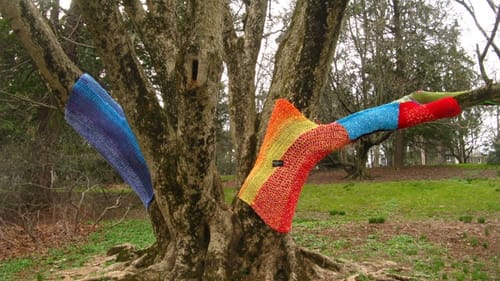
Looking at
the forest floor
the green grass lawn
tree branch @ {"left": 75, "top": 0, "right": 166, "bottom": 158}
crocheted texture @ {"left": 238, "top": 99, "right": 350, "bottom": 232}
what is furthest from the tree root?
tree branch @ {"left": 75, "top": 0, "right": 166, "bottom": 158}

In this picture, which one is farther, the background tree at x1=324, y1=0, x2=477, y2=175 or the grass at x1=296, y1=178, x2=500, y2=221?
the background tree at x1=324, y1=0, x2=477, y2=175

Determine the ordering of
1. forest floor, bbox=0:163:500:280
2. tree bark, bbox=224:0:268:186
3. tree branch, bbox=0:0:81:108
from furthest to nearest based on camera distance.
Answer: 1. forest floor, bbox=0:163:500:280
2. tree bark, bbox=224:0:268:186
3. tree branch, bbox=0:0:81:108

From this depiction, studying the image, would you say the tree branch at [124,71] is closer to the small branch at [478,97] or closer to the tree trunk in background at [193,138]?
the tree trunk in background at [193,138]

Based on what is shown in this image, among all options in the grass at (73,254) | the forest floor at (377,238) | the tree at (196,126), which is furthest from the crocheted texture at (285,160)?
the grass at (73,254)

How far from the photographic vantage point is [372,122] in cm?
455

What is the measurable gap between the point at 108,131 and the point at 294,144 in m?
2.02

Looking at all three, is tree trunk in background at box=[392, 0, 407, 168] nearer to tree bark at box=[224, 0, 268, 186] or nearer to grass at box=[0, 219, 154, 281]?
grass at box=[0, 219, 154, 281]

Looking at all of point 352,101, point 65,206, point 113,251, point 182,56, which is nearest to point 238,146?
point 182,56

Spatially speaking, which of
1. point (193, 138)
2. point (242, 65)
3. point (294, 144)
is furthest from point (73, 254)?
point (294, 144)

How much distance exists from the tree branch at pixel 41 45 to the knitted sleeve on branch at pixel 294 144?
207 cm

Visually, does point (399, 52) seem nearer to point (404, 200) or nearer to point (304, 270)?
point (404, 200)

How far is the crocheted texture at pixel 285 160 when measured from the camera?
14.2 feet

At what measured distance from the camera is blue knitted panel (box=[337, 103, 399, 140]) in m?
4.54

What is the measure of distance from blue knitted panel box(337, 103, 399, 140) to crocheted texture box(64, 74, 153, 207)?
7.20 feet
